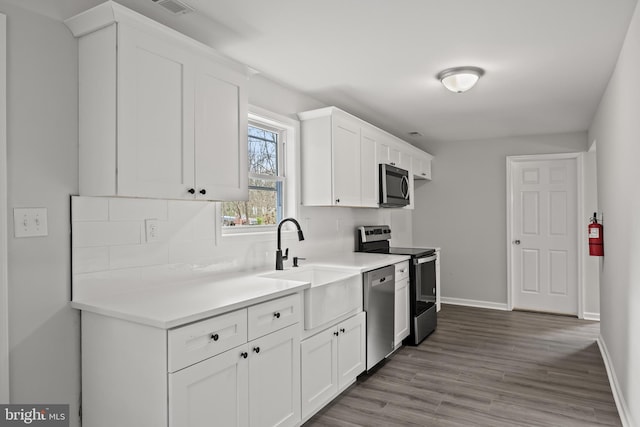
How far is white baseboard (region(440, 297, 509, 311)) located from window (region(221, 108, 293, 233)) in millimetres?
3571

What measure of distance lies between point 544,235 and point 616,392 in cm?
293

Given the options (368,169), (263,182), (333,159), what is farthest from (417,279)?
(263,182)

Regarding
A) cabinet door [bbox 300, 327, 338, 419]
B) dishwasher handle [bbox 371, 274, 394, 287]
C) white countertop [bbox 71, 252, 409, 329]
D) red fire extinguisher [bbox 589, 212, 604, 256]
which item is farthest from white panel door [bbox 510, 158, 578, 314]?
white countertop [bbox 71, 252, 409, 329]

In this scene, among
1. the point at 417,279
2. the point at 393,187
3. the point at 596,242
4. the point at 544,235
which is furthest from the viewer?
the point at 544,235

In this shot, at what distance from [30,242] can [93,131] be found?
1.88 ft

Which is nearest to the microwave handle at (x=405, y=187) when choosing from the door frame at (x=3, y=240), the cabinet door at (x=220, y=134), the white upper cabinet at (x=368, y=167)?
the white upper cabinet at (x=368, y=167)

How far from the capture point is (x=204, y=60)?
90.8 inches

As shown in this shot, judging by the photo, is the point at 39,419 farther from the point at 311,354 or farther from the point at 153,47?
the point at 153,47

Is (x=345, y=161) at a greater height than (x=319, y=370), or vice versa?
(x=345, y=161)

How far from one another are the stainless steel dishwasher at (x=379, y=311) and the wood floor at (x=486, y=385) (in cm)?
17

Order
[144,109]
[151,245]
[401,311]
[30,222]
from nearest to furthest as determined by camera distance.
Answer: [30,222]
[144,109]
[151,245]
[401,311]

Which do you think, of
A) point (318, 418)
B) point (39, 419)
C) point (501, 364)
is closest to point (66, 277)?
point (39, 419)

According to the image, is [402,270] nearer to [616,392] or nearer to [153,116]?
[616,392]

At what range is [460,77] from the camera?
309 cm
